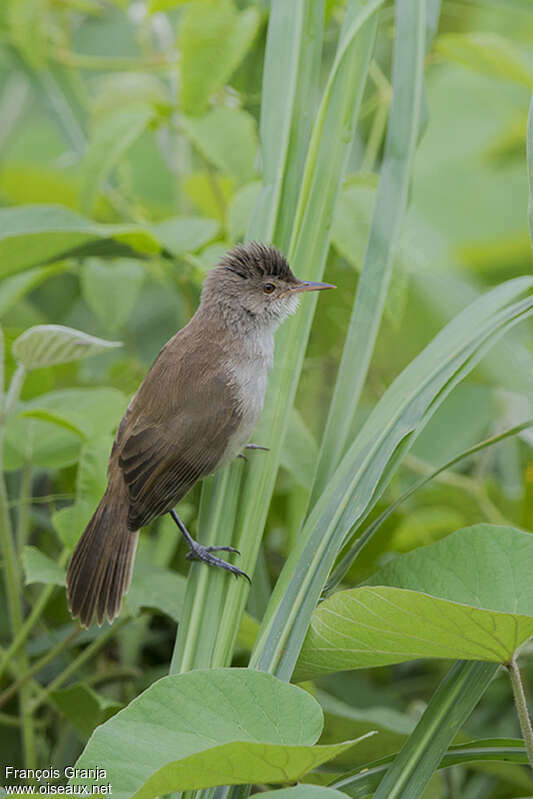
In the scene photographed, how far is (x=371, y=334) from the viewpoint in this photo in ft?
3.94

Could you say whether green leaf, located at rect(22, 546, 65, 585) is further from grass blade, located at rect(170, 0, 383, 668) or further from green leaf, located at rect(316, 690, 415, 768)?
green leaf, located at rect(316, 690, 415, 768)

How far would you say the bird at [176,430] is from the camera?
1.23m

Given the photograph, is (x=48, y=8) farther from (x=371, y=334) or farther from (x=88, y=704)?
(x=88, y=704)

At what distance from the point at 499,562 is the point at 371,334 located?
1.14 feet

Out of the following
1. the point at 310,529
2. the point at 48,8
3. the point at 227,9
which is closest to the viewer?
the point at 310,529

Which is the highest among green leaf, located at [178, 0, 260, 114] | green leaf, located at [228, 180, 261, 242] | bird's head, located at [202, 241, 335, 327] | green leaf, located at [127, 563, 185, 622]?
green leaf, located at [178, 0, 260, 114]

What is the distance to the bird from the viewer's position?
123 cm

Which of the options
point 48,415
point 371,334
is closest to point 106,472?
point 48,415

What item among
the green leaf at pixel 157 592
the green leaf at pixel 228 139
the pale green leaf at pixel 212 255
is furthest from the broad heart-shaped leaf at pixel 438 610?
the green leaf at pixel 228 139

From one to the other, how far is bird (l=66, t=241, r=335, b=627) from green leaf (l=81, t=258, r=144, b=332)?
0.28 m

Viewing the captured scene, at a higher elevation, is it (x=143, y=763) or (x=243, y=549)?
(x=243, y=549)

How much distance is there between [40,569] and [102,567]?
84 millimetres

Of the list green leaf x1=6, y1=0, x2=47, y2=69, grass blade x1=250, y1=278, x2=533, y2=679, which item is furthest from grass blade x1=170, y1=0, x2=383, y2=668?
green leaf x1=6, y1=0, x2=47, y2=69

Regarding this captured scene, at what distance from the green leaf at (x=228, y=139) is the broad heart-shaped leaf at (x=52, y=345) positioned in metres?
0.59
